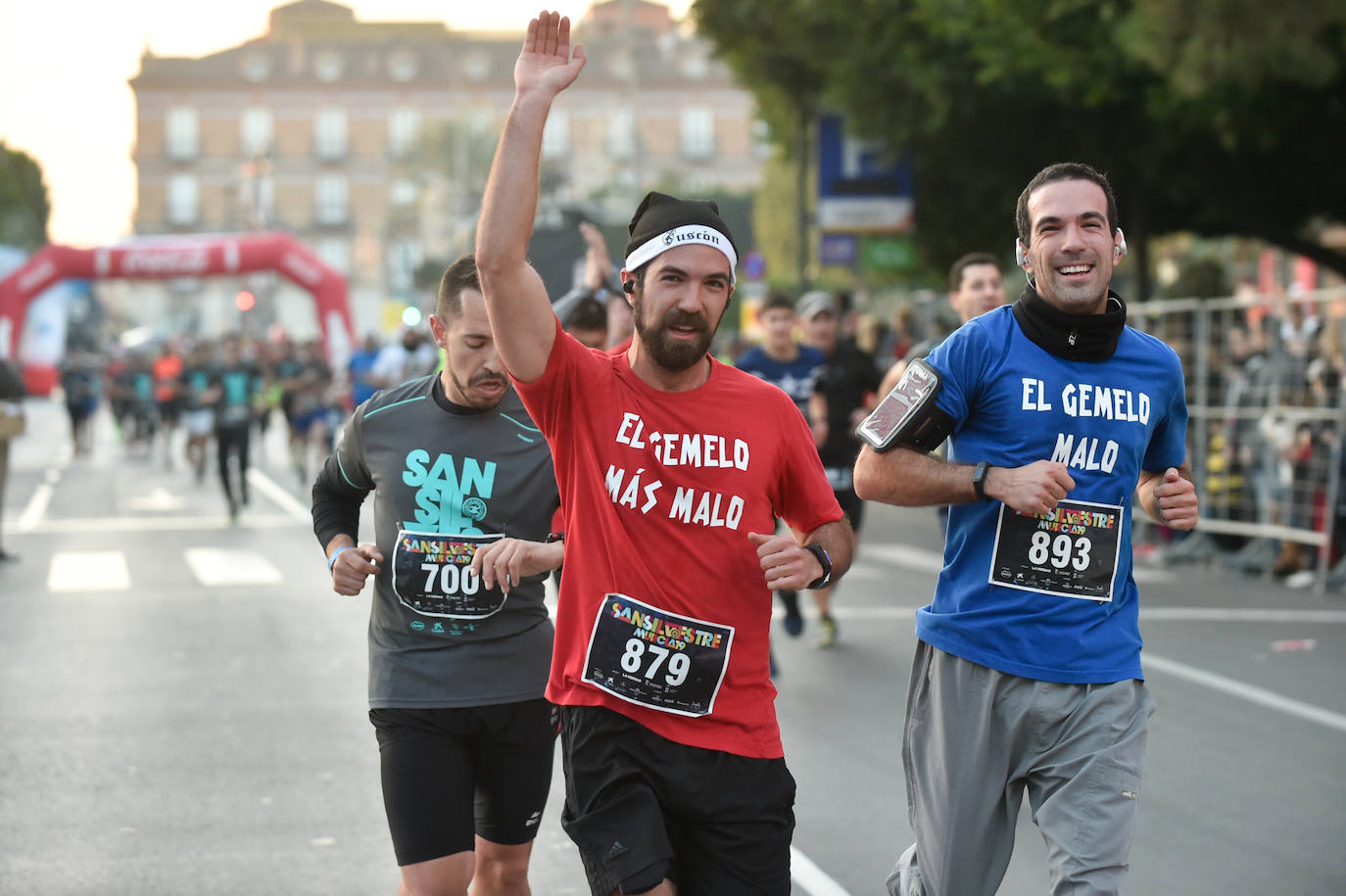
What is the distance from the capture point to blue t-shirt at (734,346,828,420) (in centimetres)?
1019

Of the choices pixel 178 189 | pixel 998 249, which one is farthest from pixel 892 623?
pixel 178 189

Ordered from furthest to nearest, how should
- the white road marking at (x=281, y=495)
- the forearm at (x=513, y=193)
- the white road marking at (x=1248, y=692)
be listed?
the white road marking at (x=281, y=495) < the white road marking at (x=1248, y=692) < the forearm at (x=513, y=193)

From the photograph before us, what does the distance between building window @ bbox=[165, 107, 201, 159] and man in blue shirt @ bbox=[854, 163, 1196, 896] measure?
352 ft

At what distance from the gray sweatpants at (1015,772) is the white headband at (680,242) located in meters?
1.15

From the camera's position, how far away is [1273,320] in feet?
44.7

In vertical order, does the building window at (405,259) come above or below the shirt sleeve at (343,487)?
below

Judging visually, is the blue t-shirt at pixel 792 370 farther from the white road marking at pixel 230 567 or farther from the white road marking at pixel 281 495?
the white road marking at pixel 281 495

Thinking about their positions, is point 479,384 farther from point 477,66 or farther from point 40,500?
point 477,66

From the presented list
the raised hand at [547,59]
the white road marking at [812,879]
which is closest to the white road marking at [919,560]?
the white road marking at [812,879]

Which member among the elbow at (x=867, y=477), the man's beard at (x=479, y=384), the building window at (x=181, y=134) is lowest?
the elbow at (x=867, y=477)

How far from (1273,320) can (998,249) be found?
10851 mm

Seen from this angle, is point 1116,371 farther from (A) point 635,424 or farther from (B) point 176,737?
(B) point 176,737

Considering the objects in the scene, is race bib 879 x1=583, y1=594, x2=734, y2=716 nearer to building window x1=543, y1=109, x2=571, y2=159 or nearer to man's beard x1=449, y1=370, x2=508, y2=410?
man's beard x1=449, y1=370, x2=508, y2=410

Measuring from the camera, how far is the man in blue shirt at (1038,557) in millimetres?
3889
